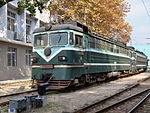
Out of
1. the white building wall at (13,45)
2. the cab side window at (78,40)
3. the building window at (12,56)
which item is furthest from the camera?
the building window at (12,56)

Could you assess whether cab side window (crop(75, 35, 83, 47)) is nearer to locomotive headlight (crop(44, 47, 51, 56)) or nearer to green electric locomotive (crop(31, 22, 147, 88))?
green electric locomotive (crop(31, 22, 147, 88))

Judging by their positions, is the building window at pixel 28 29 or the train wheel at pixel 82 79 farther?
the building window at pixel 28 29

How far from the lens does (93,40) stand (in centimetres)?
1444

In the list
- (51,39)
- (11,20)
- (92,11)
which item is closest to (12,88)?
(51,39)

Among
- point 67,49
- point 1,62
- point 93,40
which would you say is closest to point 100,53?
point 93,40

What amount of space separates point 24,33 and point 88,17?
6919mm

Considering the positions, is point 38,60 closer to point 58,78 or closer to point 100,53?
point 58,78

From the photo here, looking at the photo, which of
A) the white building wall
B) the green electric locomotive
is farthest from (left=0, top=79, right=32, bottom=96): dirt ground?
the white building wall

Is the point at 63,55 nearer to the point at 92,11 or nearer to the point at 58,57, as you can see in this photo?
the point at 58,57

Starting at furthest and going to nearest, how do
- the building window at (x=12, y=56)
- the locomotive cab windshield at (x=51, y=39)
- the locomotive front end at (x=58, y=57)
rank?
the building window at (x=12, y=56) < the locomotive cab windshield at (x=51, y=39) < the locomotive front end at (x=58, y=57)

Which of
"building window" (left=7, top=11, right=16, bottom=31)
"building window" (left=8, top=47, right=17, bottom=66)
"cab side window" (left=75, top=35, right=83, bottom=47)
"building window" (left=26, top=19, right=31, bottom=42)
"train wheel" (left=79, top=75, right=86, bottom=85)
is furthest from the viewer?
"building window" (left=26, top=19, right=31, bottom=42)

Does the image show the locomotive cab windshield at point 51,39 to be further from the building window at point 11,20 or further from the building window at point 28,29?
the building window at point 28,29

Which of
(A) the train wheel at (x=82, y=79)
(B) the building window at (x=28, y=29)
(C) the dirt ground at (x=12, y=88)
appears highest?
(B) the building window at (x=28, y=29)

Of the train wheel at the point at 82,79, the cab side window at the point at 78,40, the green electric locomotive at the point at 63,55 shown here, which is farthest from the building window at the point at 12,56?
the cab side window at the point at 78,40
